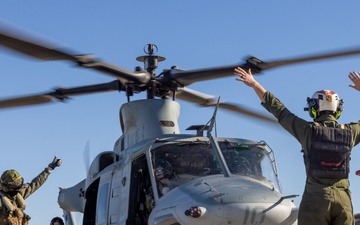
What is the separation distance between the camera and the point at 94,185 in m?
10.5

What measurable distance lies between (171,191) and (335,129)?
2.65m

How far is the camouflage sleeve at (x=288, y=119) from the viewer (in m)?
6.35

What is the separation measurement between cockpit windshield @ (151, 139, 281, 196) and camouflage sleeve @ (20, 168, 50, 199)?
3202mm

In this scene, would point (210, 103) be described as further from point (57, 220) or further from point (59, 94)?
→ point (57, 220)

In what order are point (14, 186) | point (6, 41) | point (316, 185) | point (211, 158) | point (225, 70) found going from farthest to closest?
point (14, 186)
point (225, 70)
point (211, 158)
point (6, 41)
point (316, 185)

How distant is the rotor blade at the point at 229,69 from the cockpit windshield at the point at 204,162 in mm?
1096

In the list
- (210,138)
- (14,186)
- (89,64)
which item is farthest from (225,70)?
(14,186)

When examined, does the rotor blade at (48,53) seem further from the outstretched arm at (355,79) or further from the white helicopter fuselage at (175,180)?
the outstretched arm at (355,79)

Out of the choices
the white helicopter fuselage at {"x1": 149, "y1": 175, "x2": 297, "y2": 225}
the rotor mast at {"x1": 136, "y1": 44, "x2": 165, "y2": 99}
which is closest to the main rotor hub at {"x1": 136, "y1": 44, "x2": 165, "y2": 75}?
the rotor mast at {"x1": 136, "y1": 44, "x2": 165, "y2": 99}

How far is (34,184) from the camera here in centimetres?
1146

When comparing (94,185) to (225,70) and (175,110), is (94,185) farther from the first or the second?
(225,70)

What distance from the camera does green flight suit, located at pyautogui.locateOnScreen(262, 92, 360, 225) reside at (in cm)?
611

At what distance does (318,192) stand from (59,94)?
245 inches

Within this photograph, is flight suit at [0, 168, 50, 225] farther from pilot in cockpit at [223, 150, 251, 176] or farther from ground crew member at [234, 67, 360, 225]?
ground crew member at [234, 67, 360, 225]
